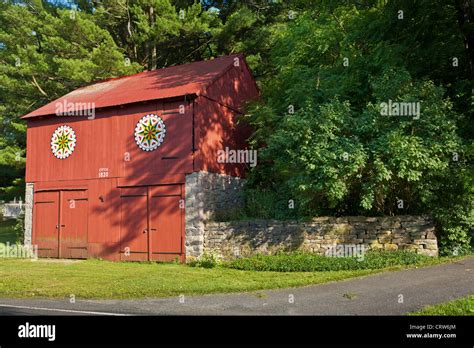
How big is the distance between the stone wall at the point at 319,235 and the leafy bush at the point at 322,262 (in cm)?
42

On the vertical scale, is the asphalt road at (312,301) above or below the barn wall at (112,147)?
below

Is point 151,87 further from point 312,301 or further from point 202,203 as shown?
point 312,301

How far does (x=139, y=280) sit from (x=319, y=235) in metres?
5.89

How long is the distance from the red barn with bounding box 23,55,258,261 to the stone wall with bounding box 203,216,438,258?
1046 mm

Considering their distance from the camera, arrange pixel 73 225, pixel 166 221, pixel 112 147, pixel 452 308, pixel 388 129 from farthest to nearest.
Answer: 1. pixel 73 225
2. pixel 112 147
3. pixel 166 221
4. pixel 388 129
5. pixel 452 308

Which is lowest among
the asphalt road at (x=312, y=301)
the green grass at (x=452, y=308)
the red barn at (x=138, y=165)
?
the asphalt road at (x=312, y=301)

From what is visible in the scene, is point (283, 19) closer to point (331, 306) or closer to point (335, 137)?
point (335, 137)

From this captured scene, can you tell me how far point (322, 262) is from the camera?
42.7 feet

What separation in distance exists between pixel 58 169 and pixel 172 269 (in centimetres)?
820

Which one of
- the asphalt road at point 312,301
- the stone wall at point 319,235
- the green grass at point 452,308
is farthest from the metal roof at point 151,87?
the green grass at point 452,308

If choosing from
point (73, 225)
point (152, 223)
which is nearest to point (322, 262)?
point (152, 223)

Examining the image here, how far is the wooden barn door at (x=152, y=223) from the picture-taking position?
16375mm

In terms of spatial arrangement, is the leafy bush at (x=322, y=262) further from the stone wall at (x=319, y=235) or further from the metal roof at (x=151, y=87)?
the metal roof at (x=151, y=87)
